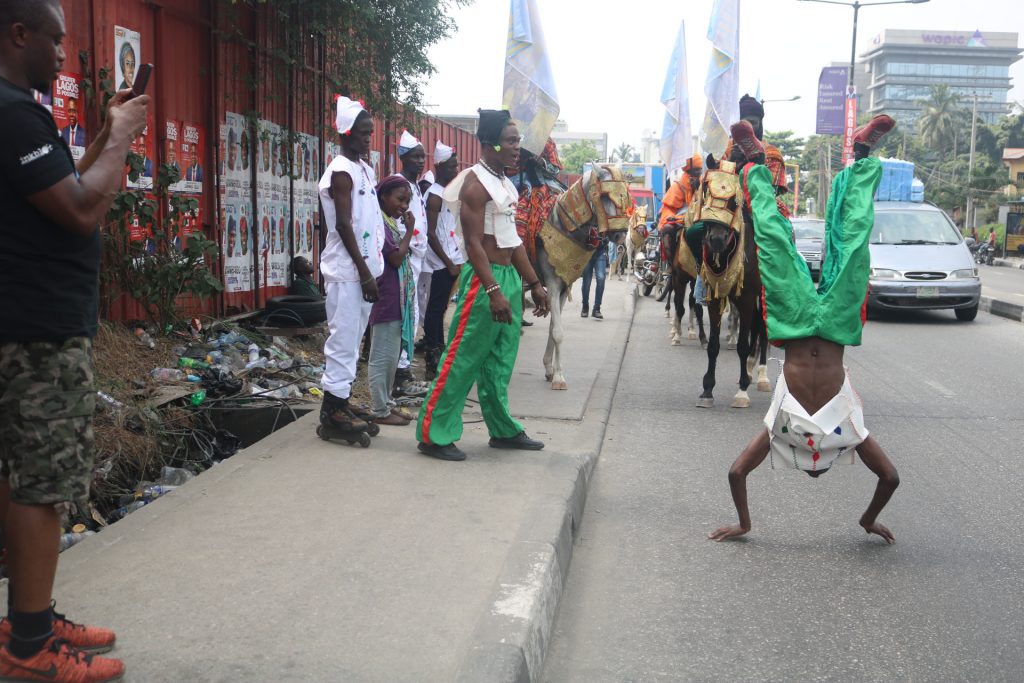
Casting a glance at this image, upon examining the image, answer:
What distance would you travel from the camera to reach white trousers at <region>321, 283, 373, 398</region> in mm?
5754

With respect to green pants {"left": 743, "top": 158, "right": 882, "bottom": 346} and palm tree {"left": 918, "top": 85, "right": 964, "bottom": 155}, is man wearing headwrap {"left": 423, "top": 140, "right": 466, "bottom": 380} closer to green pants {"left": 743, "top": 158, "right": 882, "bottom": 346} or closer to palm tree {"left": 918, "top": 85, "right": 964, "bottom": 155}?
green pants {"left": 743, "top": 158, "right": 882, "bottom": 346}

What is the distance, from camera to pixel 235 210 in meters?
9.78

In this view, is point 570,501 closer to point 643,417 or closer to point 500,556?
point 500,556

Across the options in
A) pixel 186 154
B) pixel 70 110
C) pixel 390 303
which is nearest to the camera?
pixel 390 303

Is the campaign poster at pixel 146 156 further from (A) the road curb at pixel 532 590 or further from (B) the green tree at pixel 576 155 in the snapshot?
(B) the green tree at pixel 576 155

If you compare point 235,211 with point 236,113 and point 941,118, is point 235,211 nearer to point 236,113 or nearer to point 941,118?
point 236,113

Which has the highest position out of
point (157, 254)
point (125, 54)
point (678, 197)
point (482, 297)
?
point (125, 54)

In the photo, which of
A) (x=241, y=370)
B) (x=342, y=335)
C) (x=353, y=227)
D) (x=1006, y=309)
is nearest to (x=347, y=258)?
(x=353, y=227)

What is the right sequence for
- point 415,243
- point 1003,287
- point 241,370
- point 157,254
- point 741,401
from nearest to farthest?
point 241,370
point 157,254
point 741,401
point 415,243
point 1003,287

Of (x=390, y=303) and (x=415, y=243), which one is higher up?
(x=415, y=243)

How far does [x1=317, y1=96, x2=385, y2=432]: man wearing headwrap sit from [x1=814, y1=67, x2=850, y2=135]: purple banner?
1622 inches

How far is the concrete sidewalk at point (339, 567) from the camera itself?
310cm

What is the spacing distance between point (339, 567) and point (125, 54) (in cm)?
563

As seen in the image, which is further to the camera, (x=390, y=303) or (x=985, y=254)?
(x=985, y=254)
